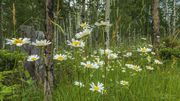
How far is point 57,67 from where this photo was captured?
18.8ft

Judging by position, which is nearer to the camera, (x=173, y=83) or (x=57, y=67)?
(x=173, y=83)

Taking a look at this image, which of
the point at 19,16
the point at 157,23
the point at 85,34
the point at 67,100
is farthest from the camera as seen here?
the point at 19,16

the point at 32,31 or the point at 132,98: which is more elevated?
the point at 32,31

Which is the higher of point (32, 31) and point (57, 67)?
point (32, 31)

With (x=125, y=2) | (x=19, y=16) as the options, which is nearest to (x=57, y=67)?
(x=125, y=2)

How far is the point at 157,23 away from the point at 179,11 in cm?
3558

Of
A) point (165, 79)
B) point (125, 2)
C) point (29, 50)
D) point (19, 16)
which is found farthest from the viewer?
point (19, 16)

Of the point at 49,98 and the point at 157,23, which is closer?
the point at 49,98

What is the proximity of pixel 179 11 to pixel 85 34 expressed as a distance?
143 feet

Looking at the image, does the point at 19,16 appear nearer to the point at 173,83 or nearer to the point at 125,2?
the point at 125,2

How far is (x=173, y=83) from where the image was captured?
428 cm

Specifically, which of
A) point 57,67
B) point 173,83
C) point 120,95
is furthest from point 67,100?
point 57,67

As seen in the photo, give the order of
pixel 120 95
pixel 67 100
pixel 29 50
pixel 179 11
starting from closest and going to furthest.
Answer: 1. pixel 67 100
2. pixel 120 95
3. pixel 29 50
4. pixel 179 11

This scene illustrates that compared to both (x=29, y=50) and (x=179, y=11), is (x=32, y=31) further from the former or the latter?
(x=179, y=11)
